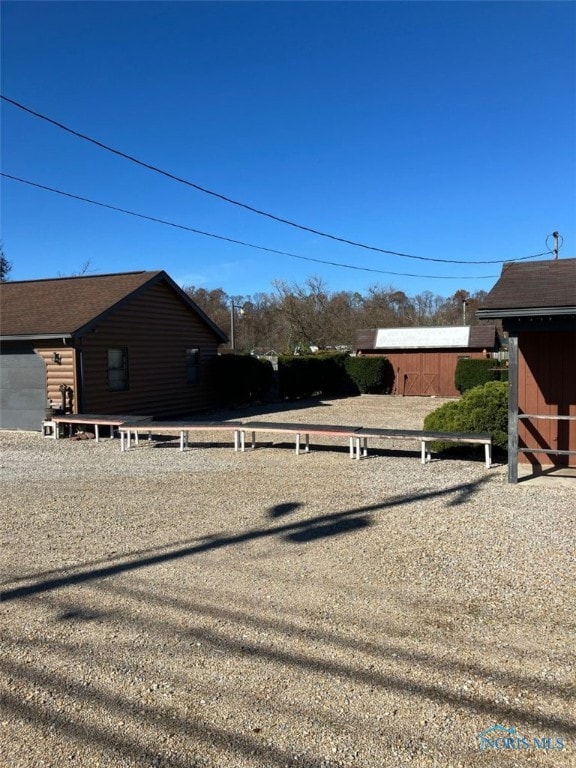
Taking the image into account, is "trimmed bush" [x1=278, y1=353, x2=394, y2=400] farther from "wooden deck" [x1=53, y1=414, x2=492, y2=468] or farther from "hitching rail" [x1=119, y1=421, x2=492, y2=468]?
"hitching rail" [x1=119, y1=421, x2=492, y2=468]

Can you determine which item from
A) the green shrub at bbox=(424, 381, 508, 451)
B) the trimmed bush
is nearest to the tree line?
the trimmed bush

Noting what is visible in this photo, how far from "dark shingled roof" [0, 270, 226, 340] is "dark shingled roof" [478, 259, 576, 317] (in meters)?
9.51

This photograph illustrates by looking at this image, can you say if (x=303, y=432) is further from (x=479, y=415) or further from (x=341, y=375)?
(x=341, y=375)

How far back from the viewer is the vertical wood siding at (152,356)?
Result: 1508 cm

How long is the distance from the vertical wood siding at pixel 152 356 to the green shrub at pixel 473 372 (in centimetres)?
1003

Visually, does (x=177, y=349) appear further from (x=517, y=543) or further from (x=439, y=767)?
(x=439, y=767)

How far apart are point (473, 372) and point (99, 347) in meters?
14.6

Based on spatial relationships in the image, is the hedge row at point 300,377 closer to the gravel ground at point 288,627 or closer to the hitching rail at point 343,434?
the hitching rail at point 343,434

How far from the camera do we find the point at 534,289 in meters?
8.39

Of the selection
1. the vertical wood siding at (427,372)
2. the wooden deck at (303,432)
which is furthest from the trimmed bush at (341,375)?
the wooden deck at (303,432)

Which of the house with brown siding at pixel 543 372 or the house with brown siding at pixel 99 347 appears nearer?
the house with brown siding at pixel 543 372

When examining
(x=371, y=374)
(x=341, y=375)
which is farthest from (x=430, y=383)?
(x=341, y=375)

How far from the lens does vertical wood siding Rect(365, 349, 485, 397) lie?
26391mm

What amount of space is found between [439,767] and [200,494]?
5.56 metres
